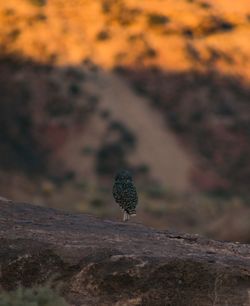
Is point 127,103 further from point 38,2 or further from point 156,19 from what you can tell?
point 38,2

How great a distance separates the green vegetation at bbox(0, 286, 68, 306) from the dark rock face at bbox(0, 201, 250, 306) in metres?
0.67

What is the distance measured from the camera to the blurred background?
1934 inches

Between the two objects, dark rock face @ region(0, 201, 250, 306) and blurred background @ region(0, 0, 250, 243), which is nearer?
dark rock face @ region(0, 201, 250, 306)

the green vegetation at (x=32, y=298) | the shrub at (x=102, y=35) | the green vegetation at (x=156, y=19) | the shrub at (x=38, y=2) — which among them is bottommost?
the green vegetation at (x=32, y=298)

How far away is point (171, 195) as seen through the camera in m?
48.6

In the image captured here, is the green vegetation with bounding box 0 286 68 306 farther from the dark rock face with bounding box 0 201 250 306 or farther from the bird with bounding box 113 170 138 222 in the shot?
the bird with bounding box 113 170 138 222

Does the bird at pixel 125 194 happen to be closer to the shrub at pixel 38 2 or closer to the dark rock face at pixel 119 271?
the dark rock face at pixel 119 271

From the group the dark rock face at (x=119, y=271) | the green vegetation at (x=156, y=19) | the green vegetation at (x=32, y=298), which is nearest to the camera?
the green vegetation at (x=32, y=298)

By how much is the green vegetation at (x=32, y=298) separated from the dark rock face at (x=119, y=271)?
0.67 m

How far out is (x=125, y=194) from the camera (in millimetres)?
17828

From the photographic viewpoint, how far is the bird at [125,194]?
57.8ft

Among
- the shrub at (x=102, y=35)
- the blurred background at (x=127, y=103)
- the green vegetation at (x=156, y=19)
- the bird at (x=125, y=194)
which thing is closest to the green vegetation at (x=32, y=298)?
the bird at (x=125, y=194)

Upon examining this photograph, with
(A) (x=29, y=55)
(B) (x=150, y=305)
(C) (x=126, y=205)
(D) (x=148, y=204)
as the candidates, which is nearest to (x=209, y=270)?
(B) (x=150, y=305)

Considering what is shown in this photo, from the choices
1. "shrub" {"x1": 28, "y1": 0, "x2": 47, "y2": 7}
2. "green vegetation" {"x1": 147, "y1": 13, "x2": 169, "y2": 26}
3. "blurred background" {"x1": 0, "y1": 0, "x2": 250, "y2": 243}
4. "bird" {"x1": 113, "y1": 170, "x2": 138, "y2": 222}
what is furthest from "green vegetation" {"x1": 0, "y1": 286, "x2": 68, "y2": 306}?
"shrub" {"x1": 28, "y1": 0, "x2": 47, "y2": 7}
